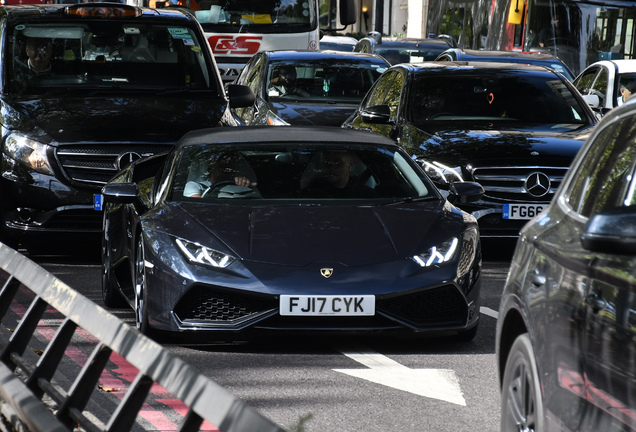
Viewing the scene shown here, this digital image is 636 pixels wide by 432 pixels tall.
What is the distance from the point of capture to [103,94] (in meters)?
11.9

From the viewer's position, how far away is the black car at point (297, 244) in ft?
23.6

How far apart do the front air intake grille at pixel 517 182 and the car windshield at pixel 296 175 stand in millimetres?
2762

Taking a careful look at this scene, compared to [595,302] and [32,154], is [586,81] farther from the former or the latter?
[595,302]

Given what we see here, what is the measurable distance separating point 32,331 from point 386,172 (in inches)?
143

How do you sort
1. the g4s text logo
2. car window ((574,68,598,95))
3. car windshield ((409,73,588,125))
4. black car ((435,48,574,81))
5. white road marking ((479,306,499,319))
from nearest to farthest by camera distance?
white road marking ((479,306,499,319)) → car windshield ((409,73,588,125)) → black car ((435,48,574,81)) → car window ((574,68,598,95)) → the g4s text logo

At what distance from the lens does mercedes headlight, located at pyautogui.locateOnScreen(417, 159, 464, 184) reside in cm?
1127

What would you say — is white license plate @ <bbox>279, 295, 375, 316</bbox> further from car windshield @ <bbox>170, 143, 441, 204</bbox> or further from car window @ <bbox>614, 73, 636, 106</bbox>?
car window @ <bbox>614, 73, 636, 106</bbox>

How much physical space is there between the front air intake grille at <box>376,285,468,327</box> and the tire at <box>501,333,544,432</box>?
2424mm

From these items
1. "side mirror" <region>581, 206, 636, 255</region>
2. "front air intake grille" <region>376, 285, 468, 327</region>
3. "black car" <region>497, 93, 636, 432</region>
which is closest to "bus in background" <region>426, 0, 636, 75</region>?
"front air intake grille" <region>376, 285, 468, 327</region>

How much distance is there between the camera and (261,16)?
2250cm

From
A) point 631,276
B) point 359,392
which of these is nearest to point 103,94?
point 359,392

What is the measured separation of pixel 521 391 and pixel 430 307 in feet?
9.30

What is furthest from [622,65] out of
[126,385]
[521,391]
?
[521,391]

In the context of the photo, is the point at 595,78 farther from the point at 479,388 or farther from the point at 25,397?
the point at 25,397
